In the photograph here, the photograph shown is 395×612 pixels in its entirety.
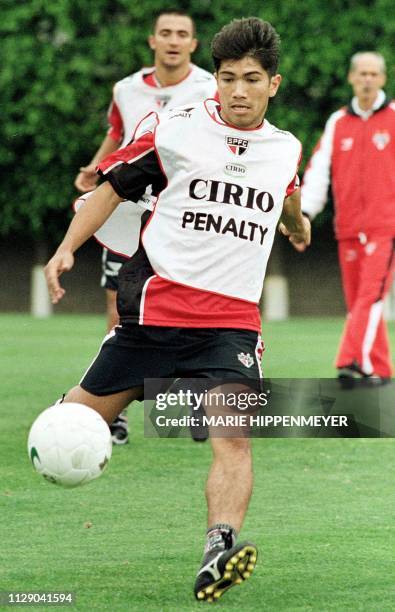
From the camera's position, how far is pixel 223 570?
4871mm

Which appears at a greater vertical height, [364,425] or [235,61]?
[235,61]

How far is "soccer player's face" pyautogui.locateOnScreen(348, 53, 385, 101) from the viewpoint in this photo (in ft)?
38.1

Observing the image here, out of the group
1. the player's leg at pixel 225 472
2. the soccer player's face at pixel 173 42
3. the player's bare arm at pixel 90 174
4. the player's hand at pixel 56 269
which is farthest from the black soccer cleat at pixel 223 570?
the soccer player's face at pixel 173 42

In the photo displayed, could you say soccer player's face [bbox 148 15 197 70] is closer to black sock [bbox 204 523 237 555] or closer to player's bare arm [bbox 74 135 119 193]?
player's bare arm [bbox 74 135 119 193]

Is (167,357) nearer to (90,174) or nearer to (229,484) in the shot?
(229,484)

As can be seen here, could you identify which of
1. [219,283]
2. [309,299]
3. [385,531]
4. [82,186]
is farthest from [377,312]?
Result: [309,299]

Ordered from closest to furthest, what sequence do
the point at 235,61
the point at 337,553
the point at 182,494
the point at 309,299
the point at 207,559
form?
the point at 207,559
the point at 235,61
the point at 337,553
the point at 182,494
the point at 309,299

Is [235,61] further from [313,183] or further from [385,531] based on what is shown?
[313,183]

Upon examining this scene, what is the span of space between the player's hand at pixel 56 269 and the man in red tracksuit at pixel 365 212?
6.49m

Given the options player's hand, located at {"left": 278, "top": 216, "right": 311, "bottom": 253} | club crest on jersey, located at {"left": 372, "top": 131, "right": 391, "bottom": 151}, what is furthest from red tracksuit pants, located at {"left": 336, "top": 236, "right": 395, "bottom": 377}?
player's hand, located at {"left": 278, "top": 216, "right": 311, "bottom": 253}

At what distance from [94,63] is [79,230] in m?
24.3

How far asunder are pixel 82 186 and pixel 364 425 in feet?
8.64

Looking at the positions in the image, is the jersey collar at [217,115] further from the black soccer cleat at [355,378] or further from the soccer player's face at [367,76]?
the soccer player's face at [367,76]

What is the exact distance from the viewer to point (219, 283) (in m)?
5.39
